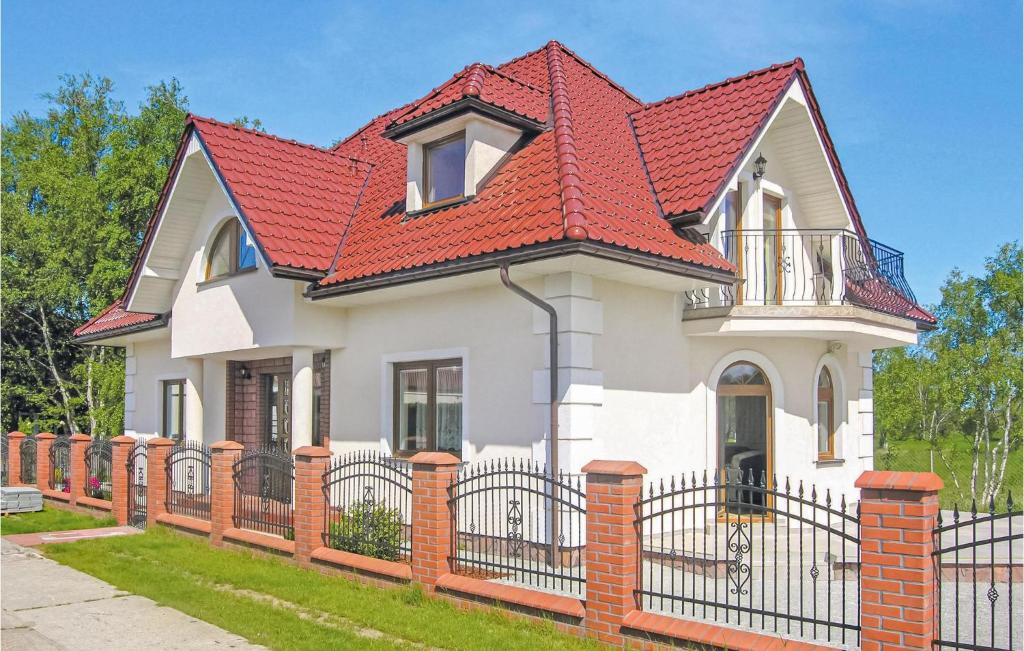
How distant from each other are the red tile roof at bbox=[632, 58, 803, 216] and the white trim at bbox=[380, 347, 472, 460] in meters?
3.10

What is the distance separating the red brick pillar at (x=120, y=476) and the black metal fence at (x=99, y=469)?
2.96 ft

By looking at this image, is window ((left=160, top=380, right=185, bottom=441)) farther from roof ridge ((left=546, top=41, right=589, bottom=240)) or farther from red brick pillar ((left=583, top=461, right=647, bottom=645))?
red brick pillar ((left=583, top=461, right=647, bottom=645))

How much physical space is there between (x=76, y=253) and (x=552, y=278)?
19.7 meters

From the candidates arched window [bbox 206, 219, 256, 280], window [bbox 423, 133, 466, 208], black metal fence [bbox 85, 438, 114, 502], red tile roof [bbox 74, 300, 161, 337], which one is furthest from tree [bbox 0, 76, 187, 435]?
window [bbox 423, 133, 466, 208]

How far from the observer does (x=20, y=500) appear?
1518 centimetres

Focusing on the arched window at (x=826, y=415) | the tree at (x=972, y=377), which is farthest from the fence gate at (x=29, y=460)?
the tree at (x=972, y=377)

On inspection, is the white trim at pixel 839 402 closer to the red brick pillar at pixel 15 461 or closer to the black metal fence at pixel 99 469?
the black metal fence at pixel 99 469

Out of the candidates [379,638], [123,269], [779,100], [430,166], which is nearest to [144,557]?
[379,638]

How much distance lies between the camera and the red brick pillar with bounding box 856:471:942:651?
5250 millimetres

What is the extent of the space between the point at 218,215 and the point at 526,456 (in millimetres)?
6937

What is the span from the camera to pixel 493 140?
443 inches

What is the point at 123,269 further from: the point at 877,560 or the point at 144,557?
the point at 877,560

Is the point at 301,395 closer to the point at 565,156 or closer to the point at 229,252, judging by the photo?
the point at 229,252

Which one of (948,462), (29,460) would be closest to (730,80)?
(29,460)
